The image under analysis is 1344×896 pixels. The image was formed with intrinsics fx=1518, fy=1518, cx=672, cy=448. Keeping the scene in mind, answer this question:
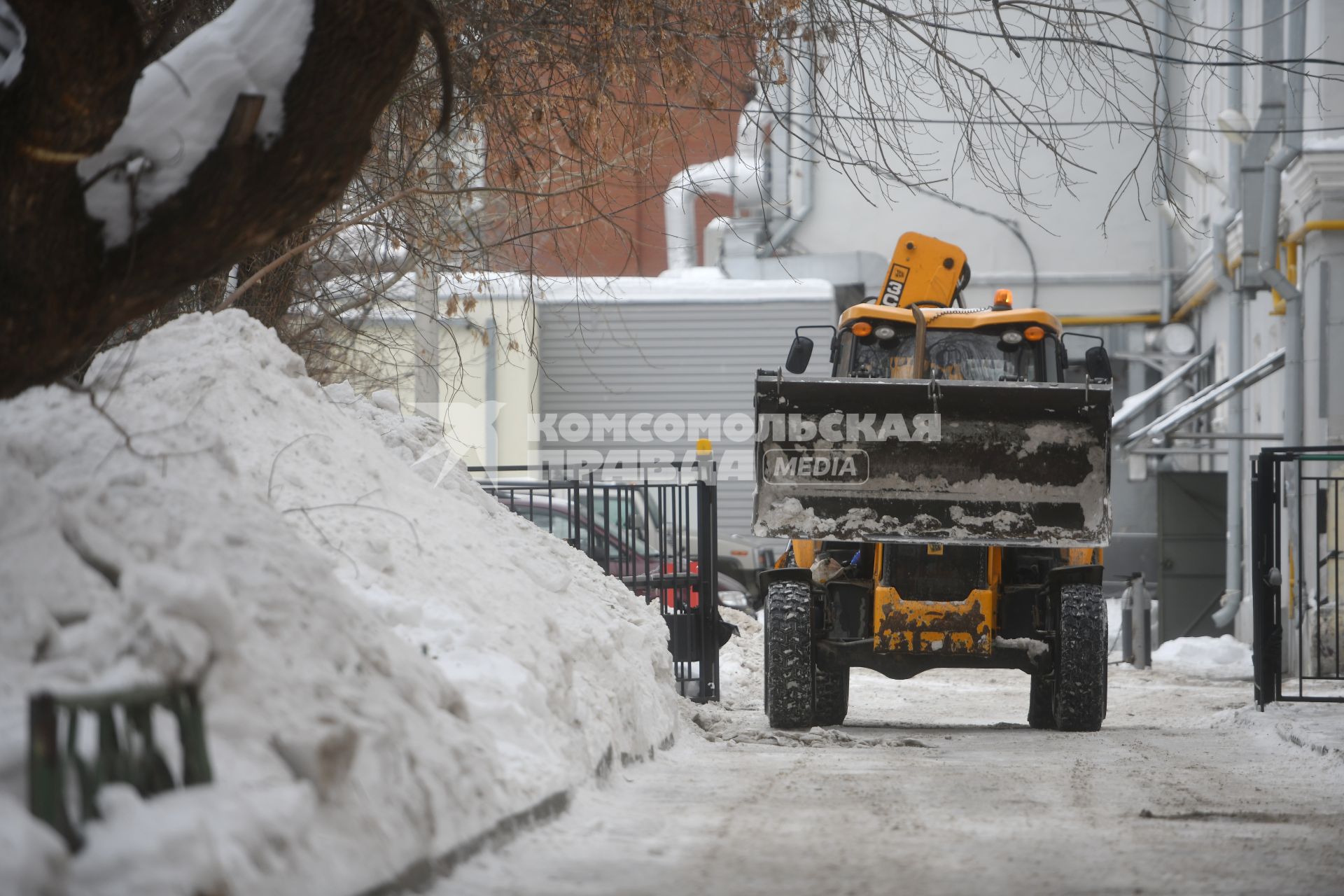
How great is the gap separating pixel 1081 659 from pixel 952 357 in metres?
2.23

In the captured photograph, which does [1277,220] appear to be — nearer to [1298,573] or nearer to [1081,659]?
[1298,573]

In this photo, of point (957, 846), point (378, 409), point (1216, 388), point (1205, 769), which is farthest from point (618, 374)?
point (957, 846)

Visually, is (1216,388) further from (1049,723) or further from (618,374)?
(1049,723)

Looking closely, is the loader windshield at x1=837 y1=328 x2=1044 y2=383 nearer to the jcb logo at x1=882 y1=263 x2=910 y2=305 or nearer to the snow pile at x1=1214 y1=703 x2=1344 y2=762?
the jcb logo at x1=882 y1=263 x2=910 y2=305

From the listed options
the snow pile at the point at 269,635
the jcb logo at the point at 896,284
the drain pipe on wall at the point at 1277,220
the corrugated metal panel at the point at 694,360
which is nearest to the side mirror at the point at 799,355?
the jcb logo at the point at 896,284

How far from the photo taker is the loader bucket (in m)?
9.48

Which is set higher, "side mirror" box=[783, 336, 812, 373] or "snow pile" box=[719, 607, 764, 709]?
"side mirror" box=[783, 336, 812, 373]

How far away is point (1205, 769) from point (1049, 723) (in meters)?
2.39

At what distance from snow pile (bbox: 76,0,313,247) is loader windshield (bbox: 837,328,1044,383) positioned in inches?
239

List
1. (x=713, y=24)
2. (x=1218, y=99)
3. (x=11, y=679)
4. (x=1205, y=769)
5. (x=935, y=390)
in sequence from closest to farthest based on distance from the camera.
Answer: (x=11, y=679) < (x=1205, y=769) < (x=713, y=24) < (x=935, y=390) < (x=1218, y=99)

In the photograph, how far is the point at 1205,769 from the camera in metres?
7.91

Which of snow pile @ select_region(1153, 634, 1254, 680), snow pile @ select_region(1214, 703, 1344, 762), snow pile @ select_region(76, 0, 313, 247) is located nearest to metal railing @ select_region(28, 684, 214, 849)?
snow pile @ select_region(76, 0, 313, 247)

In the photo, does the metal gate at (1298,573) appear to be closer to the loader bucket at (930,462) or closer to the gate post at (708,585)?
the loader bucket at (930,462)

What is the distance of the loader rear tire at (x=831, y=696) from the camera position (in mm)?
10266
